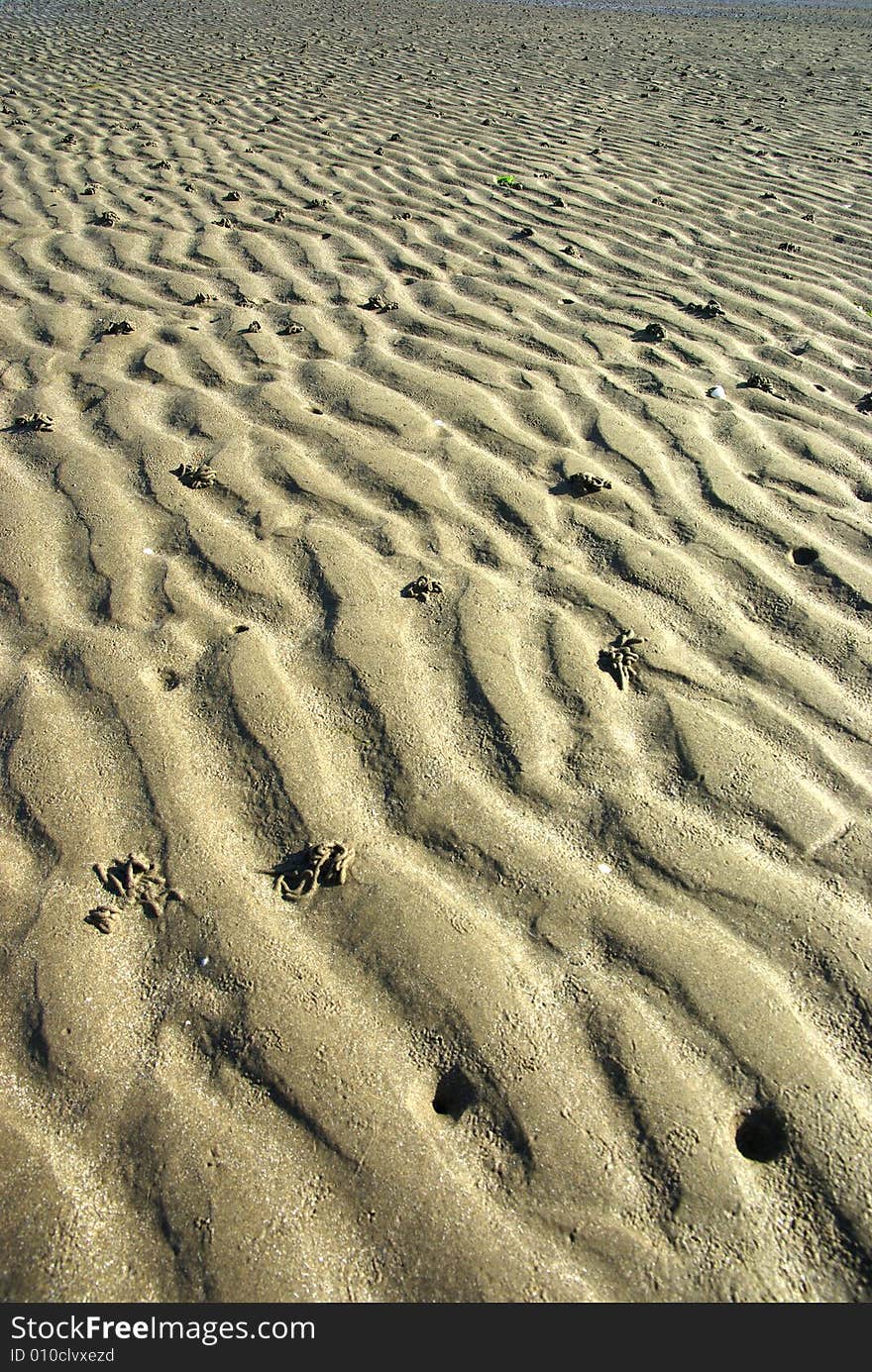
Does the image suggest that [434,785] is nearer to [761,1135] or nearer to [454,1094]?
[454,1094]

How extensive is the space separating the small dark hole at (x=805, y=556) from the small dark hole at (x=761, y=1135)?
1.72 metres

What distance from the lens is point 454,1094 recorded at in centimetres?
158

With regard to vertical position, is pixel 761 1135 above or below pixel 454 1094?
above

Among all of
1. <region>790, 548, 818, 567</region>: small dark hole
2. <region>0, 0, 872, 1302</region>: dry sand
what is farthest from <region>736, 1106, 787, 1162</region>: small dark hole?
<region>790, 548, 818, 567</region>: small dark hole

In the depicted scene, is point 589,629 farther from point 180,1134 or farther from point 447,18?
point 447,18

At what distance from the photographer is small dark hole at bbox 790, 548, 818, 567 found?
2.71 metres

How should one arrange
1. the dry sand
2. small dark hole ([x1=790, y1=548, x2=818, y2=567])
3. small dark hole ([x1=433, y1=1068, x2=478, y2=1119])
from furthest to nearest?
small dark hole ([x1=790, y1=548, x2=818, y2=567]), small dark hole ([x1=433, y1=1068, x2=478, y2=1119]), the dry sand

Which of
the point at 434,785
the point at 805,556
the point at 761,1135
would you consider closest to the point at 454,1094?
the point at 761,1135

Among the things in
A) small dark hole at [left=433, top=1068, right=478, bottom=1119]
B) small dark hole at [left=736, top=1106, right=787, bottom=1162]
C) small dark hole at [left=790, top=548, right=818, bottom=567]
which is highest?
small dark hole at [left=790, top=548, right=818, bottom=567]

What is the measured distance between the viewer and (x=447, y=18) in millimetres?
13984

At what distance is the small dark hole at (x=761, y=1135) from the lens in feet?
4.92

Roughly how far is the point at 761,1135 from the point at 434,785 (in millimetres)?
957

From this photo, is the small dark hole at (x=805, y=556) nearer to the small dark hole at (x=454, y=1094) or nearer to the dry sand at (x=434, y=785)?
the dry sand at (x=434, y=785)

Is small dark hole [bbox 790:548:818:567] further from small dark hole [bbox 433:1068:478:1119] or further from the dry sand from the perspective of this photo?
small dark hole [bbox 433:1068:478:1119]
